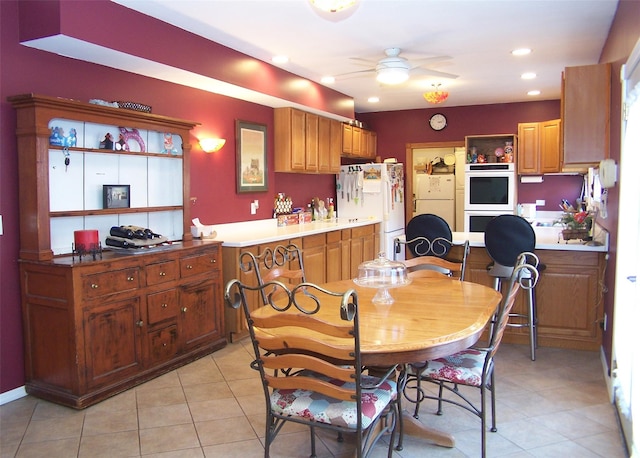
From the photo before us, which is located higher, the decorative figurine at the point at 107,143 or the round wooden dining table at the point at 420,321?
the decorative figurine at the point at 107,143

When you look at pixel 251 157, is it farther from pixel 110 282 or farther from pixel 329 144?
pixel 110 282

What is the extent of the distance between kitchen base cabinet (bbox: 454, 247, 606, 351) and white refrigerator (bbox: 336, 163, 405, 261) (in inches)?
122

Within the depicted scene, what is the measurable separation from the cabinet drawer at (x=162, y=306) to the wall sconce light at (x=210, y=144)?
150 cm

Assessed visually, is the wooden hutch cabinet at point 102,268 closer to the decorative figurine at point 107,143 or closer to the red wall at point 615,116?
the decorative figurine at point 107,143

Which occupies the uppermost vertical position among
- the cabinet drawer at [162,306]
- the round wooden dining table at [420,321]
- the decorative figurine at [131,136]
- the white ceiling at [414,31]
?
the white ceiling at [414,31]

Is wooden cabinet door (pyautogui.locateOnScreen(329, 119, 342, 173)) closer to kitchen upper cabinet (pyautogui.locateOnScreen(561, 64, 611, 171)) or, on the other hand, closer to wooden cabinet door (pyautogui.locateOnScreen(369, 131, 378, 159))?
wooden cabinet door (pyautogui.locateOnScreen(369, 131, 378, 159))

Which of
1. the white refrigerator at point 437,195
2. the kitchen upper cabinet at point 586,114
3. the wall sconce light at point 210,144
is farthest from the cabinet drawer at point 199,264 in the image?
the white refrigerator at point 437,195

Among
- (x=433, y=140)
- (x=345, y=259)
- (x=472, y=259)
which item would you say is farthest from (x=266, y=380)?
(x=433, y=140)

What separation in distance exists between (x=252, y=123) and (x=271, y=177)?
731 millimetres

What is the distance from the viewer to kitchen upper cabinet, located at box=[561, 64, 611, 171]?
3.49 m

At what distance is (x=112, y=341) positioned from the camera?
316 centimetres

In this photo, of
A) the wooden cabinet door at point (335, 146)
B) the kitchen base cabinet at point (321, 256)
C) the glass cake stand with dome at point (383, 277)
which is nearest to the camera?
the glass cake stand with dome at point (383, 277)

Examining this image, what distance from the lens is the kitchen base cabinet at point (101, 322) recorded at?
116 inches

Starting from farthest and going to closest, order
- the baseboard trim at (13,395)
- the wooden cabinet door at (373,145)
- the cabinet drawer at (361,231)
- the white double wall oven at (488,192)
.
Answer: the wooden cabinet door at (373,145), the white double wall oven at (488,192), the cabinet drawer at (361,231), the baseboard trim at (13,395)
